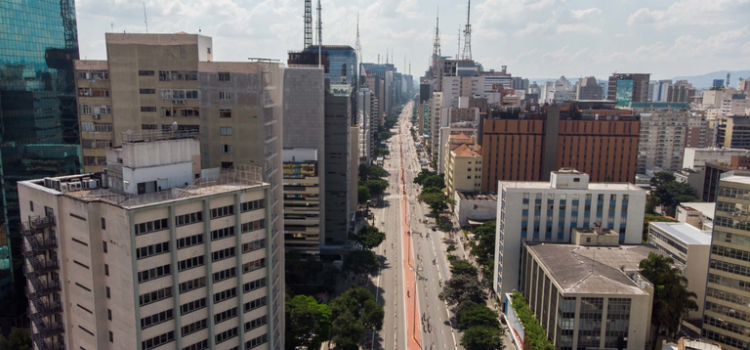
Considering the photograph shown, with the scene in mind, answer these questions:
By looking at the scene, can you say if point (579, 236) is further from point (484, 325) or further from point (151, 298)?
point (151, 298)

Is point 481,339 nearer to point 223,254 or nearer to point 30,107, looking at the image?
point 223,254

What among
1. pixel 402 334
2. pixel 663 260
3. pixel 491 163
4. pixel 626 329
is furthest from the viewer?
pixel 491 163

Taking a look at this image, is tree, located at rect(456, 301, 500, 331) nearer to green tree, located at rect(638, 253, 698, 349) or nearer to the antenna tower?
green tree, located at rect(638, 253, 698, 349)

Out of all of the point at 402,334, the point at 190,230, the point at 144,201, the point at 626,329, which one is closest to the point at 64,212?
the point at 144,201

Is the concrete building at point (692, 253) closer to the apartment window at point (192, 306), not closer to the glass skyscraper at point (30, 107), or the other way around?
the apartment window at point (192, 306)

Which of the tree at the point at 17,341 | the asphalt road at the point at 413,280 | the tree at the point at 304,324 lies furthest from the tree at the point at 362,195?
the tree at the point at 17,341

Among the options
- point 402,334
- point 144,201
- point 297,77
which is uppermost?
point 297,77

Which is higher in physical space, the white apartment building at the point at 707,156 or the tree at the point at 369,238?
the white apartment building at the point at 707,156

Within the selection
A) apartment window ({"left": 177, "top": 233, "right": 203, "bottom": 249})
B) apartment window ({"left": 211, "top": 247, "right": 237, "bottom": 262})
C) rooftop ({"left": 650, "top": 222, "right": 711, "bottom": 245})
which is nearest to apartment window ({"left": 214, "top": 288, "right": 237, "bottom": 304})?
apartment window ({"left": 211, "top": 247, "right": 237, "bottom": 262})
